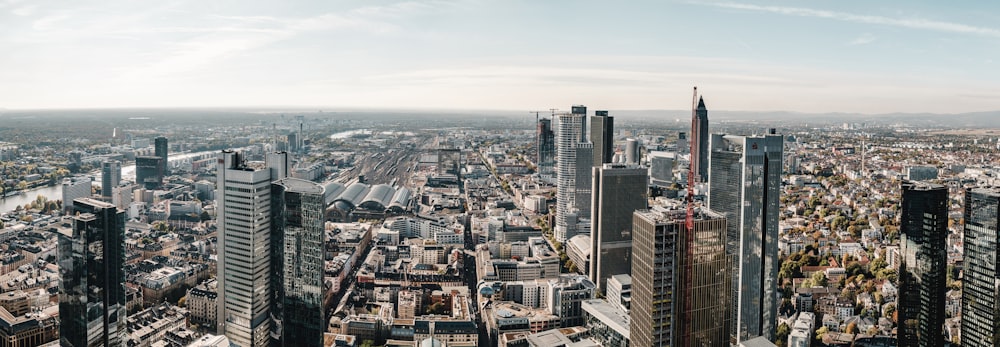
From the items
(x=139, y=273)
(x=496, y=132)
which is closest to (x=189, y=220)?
(x=139, y=273)

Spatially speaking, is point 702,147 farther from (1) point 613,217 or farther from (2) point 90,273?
(2) point 90,273

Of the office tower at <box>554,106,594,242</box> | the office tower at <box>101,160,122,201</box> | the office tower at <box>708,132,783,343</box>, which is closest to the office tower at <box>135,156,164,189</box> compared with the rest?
the office tower at <box>101,160,122,201</box>

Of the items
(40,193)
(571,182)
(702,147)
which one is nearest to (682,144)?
(702,147)

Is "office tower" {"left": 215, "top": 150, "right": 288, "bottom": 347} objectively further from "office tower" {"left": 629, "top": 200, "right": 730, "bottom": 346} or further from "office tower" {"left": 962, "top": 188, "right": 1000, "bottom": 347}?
"office tower" {"left": 962, "top": 188, "right": 1000, "bottom": 347}

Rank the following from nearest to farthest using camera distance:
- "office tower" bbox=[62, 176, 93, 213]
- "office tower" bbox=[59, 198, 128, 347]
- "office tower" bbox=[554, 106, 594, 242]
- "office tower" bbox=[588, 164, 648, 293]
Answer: "office tower" bbox=[59, 198, 128, 347] < "office tower" bbox=[588, 164, 648, 293] < "office tower" bbox=[554, 106, 594, 242] < "office tower" bbox=[62, 176, 93, 213]

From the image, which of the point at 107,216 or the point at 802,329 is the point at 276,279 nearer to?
the point at 107,216

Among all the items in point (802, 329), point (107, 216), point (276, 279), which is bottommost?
point (802, 329)

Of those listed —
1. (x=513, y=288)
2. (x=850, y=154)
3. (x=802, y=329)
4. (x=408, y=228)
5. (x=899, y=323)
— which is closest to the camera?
(x=899, y=323)
